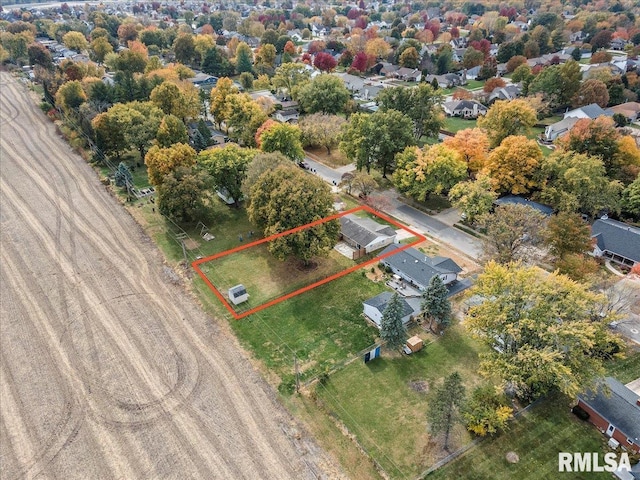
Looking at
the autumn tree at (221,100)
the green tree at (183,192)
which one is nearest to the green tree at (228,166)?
the green tree at (183,192)

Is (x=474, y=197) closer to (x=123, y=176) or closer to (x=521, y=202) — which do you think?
(x=521, y=202)

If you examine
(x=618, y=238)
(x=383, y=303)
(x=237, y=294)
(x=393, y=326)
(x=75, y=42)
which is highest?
(x=618, y=238)

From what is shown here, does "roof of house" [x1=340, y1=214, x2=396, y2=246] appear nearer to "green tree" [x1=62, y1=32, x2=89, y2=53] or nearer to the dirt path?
the dirt path

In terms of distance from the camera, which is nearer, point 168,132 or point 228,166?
point 228,166

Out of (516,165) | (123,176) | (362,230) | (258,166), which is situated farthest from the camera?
(123,176)

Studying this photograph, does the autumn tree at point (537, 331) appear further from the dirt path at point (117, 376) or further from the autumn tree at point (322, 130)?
the autumn tree at point (322, 130)

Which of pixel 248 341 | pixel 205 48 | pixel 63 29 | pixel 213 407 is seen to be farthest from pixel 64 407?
pixel 63 29

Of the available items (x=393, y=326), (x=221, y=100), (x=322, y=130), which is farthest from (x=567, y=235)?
(x=221, y=100)
